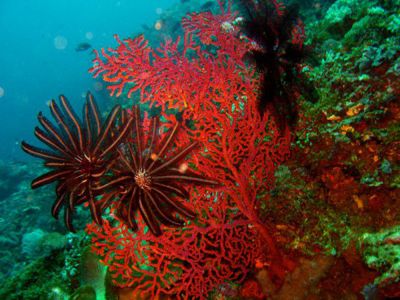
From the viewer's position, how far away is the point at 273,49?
3438 millimetres

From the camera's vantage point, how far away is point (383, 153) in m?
3.17

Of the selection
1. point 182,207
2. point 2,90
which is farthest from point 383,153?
point 2,90

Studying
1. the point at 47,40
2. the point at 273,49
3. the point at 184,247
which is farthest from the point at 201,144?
the point at 47,40

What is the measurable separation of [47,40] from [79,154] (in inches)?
8097

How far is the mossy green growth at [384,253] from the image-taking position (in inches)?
94.7

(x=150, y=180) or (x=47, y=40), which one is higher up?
(x=47, y=40)

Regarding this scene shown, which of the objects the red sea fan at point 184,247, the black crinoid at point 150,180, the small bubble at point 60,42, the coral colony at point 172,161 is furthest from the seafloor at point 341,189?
the small bubble at point 60,42

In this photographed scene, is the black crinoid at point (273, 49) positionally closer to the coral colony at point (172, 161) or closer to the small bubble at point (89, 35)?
the coral colony at point (172, 161)

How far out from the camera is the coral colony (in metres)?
3.02

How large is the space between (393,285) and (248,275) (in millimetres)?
2076

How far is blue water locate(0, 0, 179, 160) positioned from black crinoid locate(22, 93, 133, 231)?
117 metres

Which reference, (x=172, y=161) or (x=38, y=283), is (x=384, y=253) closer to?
(x=172, y=161)

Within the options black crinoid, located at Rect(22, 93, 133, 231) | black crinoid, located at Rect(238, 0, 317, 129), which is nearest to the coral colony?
black crinoid, located at Rect(22, 93, 133, 231)

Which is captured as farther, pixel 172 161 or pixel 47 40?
pixel 47 40
